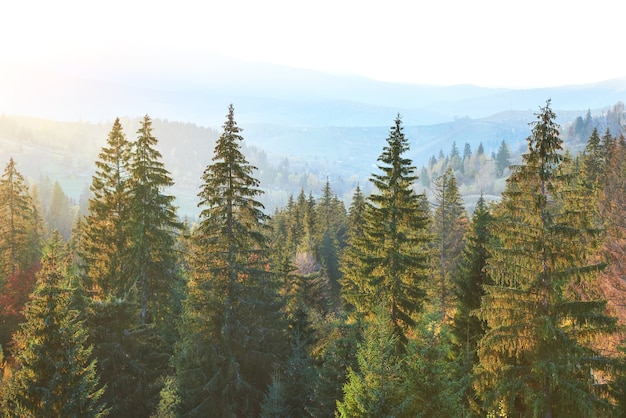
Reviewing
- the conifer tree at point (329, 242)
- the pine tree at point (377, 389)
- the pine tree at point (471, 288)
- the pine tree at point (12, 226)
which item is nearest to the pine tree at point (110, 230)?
the pine tree at point (12, 226)

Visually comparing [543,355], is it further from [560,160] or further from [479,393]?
[560,160]

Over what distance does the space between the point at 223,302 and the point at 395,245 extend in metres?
8.24

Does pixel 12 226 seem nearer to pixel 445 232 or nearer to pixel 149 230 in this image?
pixel 149 230

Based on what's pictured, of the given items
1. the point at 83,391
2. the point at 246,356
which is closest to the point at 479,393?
the point at 246,356

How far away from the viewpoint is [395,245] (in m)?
20.5

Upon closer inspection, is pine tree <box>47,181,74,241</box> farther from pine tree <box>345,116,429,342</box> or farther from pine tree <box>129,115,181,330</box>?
pine tree <box>345,116,429,342</box>

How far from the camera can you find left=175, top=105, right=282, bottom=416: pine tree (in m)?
21.3

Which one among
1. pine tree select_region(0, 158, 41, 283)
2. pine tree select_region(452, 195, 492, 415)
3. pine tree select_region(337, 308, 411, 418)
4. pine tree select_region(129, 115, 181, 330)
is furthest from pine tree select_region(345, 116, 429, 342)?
pine tree select_region(0, 158, 41, 283)

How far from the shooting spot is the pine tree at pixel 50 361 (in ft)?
48.3

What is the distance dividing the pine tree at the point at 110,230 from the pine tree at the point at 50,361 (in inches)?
467

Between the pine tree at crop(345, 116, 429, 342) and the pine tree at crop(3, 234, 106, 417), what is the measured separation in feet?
38.4

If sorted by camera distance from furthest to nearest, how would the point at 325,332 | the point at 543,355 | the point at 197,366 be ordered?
the point at 325,332
the point at 197,366
the point at 543,355

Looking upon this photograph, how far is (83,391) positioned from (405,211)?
14.1 m

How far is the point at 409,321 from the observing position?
20.8 metres
